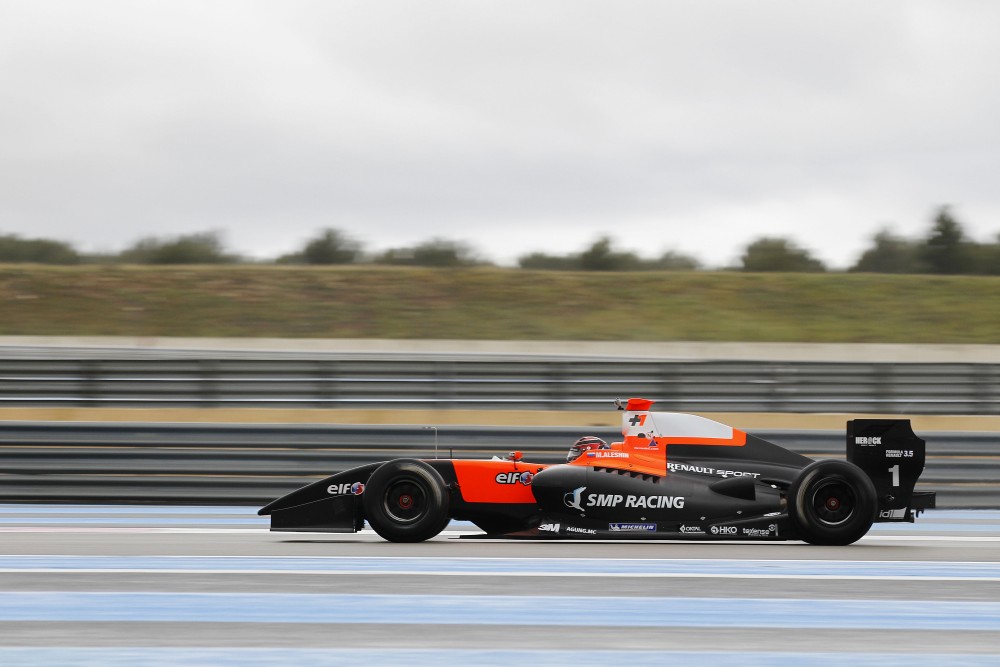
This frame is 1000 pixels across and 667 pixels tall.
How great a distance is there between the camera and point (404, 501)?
28.3 feet

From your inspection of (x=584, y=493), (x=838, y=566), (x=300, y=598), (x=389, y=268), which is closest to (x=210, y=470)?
(x=584, y=493)

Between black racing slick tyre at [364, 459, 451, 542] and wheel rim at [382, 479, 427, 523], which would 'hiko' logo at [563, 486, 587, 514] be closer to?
black racing slick tyre at [364, 459, 451, 542]

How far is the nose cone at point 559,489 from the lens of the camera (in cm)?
852

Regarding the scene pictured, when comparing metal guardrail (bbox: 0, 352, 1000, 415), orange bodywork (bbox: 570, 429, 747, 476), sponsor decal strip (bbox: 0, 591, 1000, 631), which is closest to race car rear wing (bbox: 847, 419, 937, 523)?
orange bodywork (bbox: 570, 429, 747, 476)

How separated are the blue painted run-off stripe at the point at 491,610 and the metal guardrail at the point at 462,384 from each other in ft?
28.6

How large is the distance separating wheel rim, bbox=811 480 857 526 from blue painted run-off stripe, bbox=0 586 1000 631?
2067 mm

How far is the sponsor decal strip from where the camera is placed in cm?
579

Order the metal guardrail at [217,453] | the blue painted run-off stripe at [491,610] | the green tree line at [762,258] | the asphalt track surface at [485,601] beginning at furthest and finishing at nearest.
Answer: the green tree line at [762,258] → the metal guardrail at [217,453] → the blue painted run-off stripe at [491,610] → the asphalt track surface at [485,601]

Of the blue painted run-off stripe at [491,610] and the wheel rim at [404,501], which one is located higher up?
the wheel rim at [404,501]

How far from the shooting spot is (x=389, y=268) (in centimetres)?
4256

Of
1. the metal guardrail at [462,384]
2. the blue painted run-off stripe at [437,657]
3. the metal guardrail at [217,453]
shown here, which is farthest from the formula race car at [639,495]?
the metal guardrail at [462,384]

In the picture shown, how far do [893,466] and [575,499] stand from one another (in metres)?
2.28

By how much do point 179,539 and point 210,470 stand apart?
2630 mm

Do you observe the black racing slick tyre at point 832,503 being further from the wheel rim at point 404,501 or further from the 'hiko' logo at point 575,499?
the wheel rim at point 404,501
